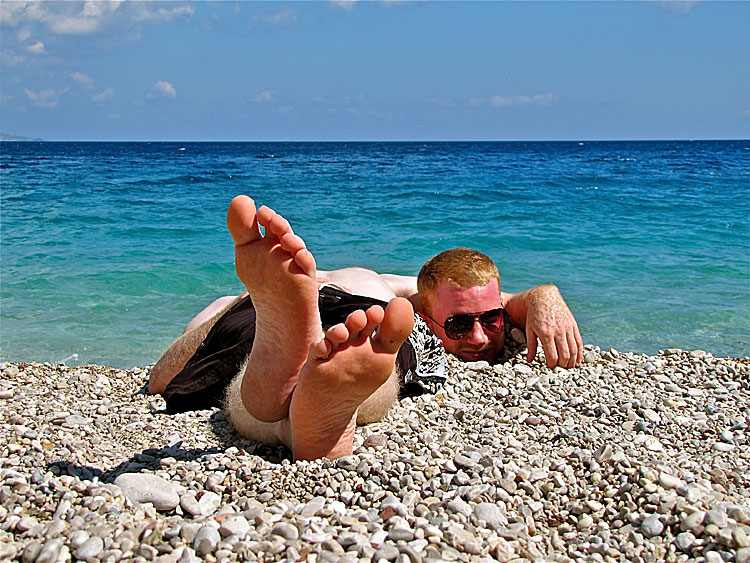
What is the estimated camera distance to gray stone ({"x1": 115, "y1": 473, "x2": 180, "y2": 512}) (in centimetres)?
203

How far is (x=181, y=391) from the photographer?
→ 11.0 ft

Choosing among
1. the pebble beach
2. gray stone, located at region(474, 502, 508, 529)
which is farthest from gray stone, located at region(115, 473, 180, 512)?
gray stone, located at region(474, 502, 508, 529)

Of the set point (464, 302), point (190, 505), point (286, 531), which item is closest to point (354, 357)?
point (286, 531)

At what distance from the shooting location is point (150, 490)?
207 cm

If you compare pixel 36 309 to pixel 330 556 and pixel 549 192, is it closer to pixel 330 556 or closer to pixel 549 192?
pixel 330 556

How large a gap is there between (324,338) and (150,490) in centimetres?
74

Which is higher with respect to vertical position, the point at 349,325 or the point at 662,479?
the point at 349,325

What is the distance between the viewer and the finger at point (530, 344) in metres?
4.16

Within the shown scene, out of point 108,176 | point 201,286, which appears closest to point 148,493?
point 201,286

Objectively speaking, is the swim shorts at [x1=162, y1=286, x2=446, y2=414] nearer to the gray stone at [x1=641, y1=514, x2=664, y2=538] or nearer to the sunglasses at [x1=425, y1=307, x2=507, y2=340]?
the sunglasses at [x1=425, y1=307, x2=507, y2=340]

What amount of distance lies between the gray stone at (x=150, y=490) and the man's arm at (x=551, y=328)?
103 inches

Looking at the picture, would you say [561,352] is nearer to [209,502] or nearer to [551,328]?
[551,328]

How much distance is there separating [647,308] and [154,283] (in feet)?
19.5

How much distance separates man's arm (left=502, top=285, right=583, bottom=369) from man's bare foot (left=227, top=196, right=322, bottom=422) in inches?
82.9
